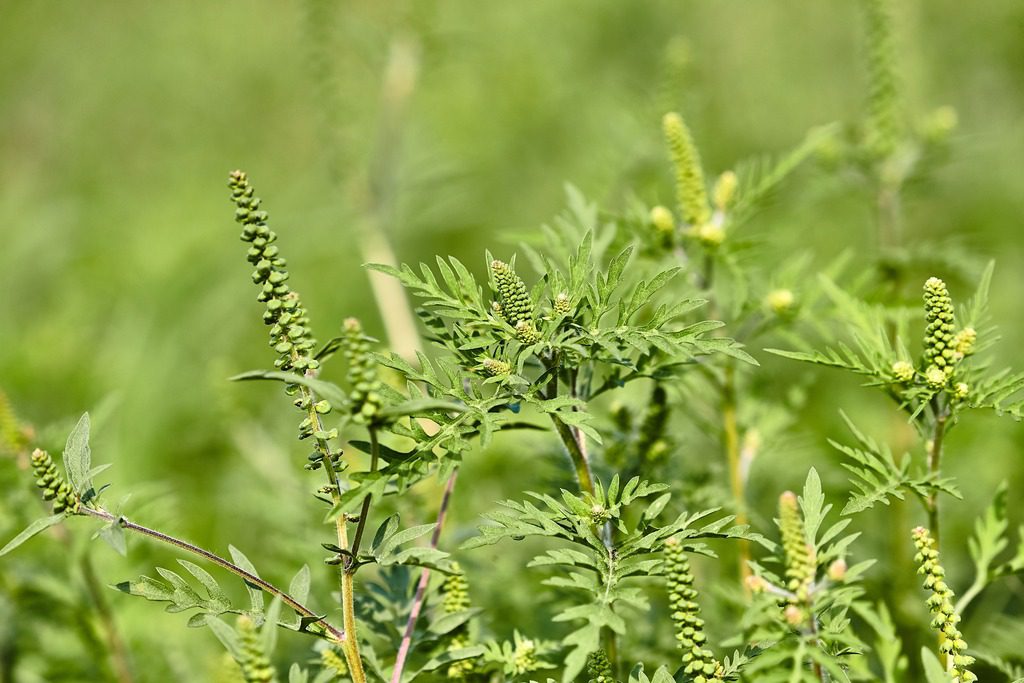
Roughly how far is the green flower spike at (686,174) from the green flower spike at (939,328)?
1.86ft

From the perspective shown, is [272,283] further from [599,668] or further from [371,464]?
[599,668]

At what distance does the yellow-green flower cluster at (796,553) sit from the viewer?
1065 mm

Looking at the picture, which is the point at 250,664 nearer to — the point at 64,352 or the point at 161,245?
the point at 64,352

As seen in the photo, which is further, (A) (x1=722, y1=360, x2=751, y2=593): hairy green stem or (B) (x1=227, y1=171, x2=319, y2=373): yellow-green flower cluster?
(A) (x1=722, y1=360, x2=751, y2=593): hairy green stem

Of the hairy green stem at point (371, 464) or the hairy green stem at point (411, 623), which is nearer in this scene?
the hairy green stem at point (371, 464)

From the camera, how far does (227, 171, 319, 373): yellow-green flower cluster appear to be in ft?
3.68

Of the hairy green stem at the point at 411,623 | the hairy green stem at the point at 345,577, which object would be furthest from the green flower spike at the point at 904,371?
the hairy green stem at the point at 345,577

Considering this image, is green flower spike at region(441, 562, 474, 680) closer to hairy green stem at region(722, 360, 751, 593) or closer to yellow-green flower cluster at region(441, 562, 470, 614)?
yellow-green flower cluster at region(441, 562, 470, 614)

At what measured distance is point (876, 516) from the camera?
8.56 feet

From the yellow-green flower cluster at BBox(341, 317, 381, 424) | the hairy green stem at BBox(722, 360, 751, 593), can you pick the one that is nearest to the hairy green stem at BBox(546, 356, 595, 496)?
the yellow-green flower cluster at BBox(341, 317, 381, 424)

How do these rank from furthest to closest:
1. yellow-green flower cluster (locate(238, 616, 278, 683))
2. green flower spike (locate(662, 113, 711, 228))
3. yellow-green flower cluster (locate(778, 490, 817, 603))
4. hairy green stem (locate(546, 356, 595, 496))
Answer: green flower spike (locate(662, 113, 711, 228))
hairy green stem (locate(546, 356, 595, 496))
yellow-green flower cluster (locate(778, 490, 817, 603))
yellow-green flower cluster (locate(238, 616, 278, 683))

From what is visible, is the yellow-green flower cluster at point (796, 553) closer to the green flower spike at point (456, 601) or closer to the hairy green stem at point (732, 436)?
the green flower spike at point (456, 601)

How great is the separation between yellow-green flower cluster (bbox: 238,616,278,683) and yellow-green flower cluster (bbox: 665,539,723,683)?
466mm

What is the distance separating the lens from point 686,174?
1.77 m
